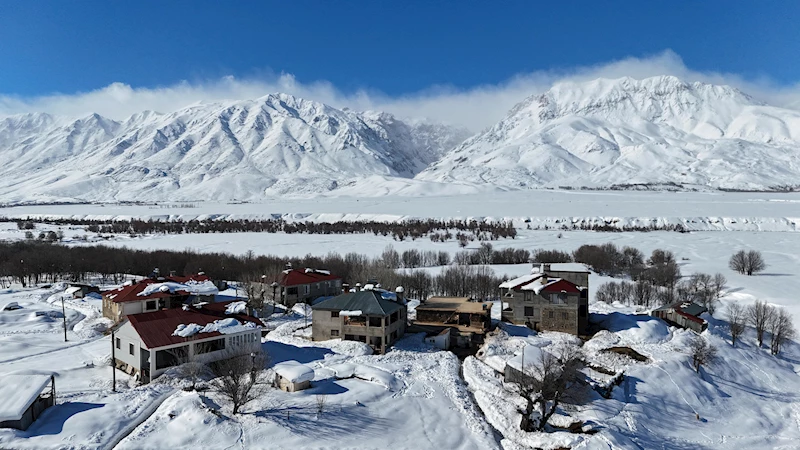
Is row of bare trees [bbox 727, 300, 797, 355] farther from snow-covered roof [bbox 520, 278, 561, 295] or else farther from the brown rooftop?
the brown rooftop

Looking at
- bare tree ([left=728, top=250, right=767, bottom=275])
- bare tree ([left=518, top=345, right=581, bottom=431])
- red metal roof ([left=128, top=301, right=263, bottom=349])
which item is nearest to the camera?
bare tree ([left=518, top=345, right=581, bottom=431])

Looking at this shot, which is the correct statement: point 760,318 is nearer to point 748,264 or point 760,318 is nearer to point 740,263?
point 748,264

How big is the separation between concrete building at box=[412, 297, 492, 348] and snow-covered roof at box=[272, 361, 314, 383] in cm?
1113

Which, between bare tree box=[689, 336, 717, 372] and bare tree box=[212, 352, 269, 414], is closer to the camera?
bare tree box=[212, 352, 269, 414]

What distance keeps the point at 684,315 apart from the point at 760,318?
263 inches

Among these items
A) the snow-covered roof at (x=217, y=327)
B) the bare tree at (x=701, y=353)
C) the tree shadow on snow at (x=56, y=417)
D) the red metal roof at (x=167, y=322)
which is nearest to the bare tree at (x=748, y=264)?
the bare tree at (x=701, y=353)

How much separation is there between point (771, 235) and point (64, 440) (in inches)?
5026

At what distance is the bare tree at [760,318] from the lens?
40.9 m

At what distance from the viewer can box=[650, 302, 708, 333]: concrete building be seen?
40312 mm

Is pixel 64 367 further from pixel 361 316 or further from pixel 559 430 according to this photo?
pixel 559 430

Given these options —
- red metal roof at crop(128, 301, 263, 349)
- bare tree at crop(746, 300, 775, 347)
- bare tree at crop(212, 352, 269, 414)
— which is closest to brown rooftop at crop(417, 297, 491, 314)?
red metal roof at crop(128, 301, 263, 349)

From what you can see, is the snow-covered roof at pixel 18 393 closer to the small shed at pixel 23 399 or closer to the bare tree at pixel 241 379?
the small shed at pixel 23 399

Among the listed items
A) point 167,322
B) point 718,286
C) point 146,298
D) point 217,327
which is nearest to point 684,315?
point 718,286

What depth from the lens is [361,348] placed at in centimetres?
3312
